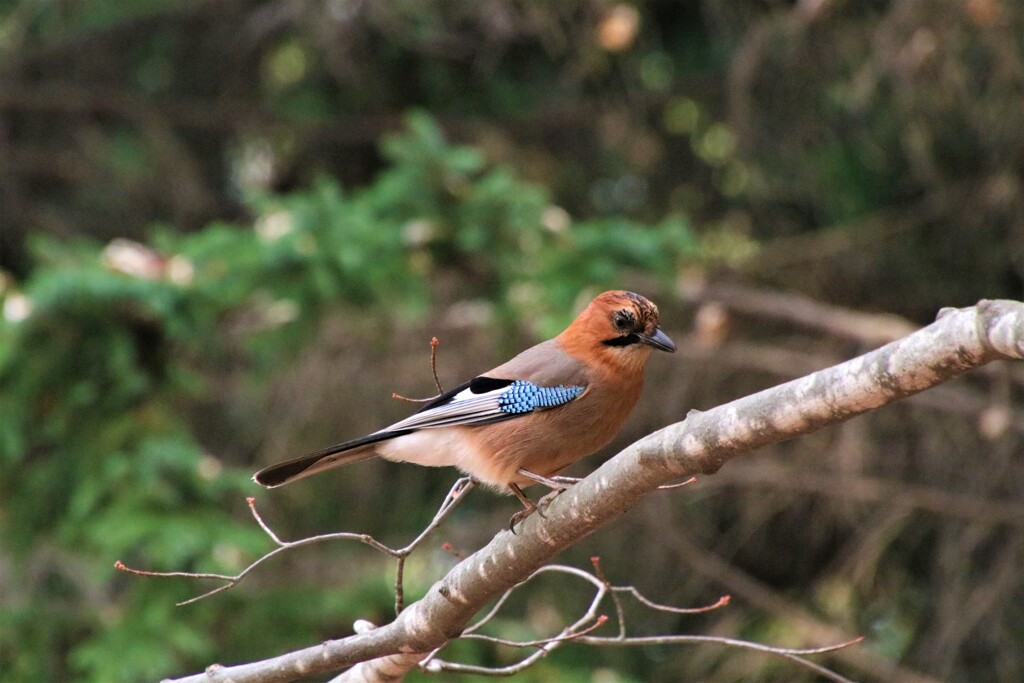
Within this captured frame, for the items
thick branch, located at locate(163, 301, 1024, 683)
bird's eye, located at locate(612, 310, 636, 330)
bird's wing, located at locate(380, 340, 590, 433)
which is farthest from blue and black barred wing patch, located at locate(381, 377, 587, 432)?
thick branch, located at locate(163, 301, 1024, 683)

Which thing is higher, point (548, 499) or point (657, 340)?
point (657, 340)

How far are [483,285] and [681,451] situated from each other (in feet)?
14.7

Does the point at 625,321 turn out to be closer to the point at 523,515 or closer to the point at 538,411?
the point at 538,411

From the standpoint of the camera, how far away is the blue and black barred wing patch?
451 centimetres

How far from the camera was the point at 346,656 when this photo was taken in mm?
3594

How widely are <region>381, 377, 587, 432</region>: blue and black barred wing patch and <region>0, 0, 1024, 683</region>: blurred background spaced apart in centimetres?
191

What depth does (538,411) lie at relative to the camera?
4.50 meters

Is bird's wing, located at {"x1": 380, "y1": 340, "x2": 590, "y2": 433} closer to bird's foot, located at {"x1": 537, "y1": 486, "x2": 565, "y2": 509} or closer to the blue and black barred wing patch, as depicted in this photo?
the blue and black barred wing patch

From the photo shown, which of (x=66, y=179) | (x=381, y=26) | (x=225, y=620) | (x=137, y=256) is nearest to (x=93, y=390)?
(x=137, y=256)

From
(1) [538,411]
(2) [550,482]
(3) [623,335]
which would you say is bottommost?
(2) [550,482]

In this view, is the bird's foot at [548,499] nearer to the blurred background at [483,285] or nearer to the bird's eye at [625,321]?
the bird's eye at [625,321]

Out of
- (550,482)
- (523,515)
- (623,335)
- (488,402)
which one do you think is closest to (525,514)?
(523,515)

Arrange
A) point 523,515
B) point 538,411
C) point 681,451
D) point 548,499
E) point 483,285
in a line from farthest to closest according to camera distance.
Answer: point 483,285 < point 538,411 < point 523,515 < point 548,499 < point 681,451

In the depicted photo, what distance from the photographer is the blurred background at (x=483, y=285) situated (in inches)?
276
